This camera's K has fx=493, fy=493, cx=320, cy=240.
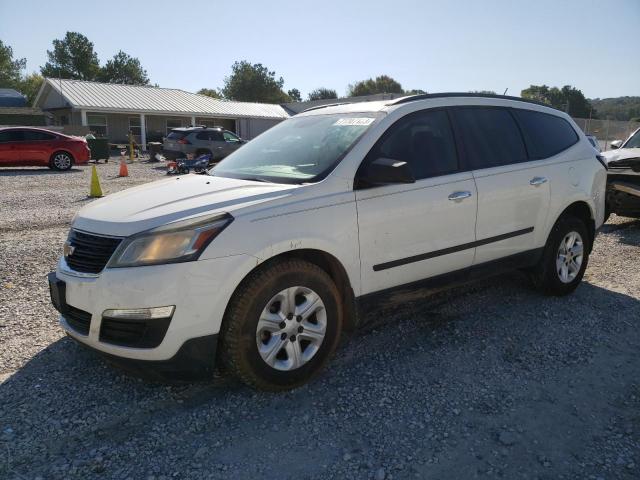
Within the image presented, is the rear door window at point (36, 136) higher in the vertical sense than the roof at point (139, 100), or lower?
lower

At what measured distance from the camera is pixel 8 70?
250 ft

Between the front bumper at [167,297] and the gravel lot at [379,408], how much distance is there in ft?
1.48

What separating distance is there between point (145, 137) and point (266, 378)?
3479 cm

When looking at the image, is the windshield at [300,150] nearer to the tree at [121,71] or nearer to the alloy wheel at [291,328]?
the alloy wheel at [291,328]

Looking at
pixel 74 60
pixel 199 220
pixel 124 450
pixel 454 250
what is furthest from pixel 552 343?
pixel 74 60

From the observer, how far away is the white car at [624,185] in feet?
24.7

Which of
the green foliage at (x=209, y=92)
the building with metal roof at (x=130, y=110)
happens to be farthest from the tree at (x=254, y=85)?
the building with metal roof at (x=130, y=110)

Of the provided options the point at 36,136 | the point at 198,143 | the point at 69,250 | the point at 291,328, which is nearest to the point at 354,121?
the point at 291,328

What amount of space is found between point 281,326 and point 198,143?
19404 millimetres

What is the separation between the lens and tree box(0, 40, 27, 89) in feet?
240

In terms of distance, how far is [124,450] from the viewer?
256cm

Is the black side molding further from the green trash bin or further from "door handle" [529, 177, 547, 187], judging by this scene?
the green trash bin

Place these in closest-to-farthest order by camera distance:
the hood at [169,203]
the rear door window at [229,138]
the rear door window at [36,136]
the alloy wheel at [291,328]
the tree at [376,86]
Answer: the hood at [169,203] → the alloy wheel at [291,328] → the rear door window at [36,136] → the rear door window at [229,138] → the tree at [376,86]

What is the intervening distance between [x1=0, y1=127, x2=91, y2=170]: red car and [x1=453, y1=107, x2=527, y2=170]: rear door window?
16788 mm
